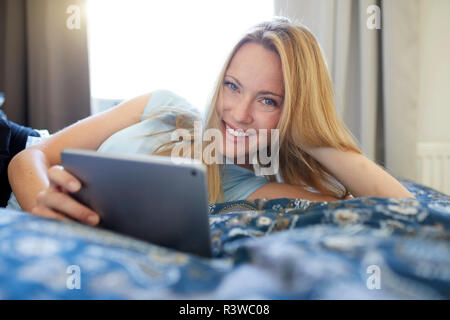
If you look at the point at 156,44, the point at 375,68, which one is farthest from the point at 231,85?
the point at 156,44

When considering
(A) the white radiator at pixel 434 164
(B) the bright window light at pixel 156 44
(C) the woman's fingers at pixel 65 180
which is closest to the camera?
(C) the woman's fingers at pixel 65 180

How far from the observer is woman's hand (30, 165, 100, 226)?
1.71 feet

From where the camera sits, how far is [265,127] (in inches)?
38.4

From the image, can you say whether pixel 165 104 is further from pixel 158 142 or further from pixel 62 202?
pixel 62 202

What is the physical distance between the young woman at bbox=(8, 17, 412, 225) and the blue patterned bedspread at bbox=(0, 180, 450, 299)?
420 millimetres

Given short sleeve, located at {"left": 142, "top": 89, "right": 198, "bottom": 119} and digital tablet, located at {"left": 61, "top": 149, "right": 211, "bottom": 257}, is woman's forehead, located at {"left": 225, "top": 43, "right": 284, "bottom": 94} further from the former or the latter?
digital tablet, located at {"left": 61, "top": 149, "right": 211, "bottom": 257}

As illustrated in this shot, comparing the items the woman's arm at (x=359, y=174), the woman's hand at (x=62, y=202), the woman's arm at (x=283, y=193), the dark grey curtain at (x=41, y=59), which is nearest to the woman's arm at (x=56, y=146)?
the woman's hand at (x=62, y=202)

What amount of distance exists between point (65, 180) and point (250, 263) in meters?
0.33

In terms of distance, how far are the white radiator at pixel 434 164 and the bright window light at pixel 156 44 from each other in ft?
4.24

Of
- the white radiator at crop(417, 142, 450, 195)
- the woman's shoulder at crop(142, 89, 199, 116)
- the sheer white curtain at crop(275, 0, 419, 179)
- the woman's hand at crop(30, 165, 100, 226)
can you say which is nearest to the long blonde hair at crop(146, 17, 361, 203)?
the woman's shoulder at crop(142, 89, 199, 116)

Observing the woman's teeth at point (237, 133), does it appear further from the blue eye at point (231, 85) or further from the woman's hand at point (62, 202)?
the woman's hand at point (62, 202)

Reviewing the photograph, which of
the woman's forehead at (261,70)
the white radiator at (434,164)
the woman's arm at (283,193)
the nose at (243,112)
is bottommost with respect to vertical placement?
the white radiator at (434,164)

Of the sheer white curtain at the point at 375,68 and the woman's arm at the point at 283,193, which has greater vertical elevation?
the sheer white curtain at the point at 375,68

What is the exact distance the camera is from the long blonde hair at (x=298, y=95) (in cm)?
92
